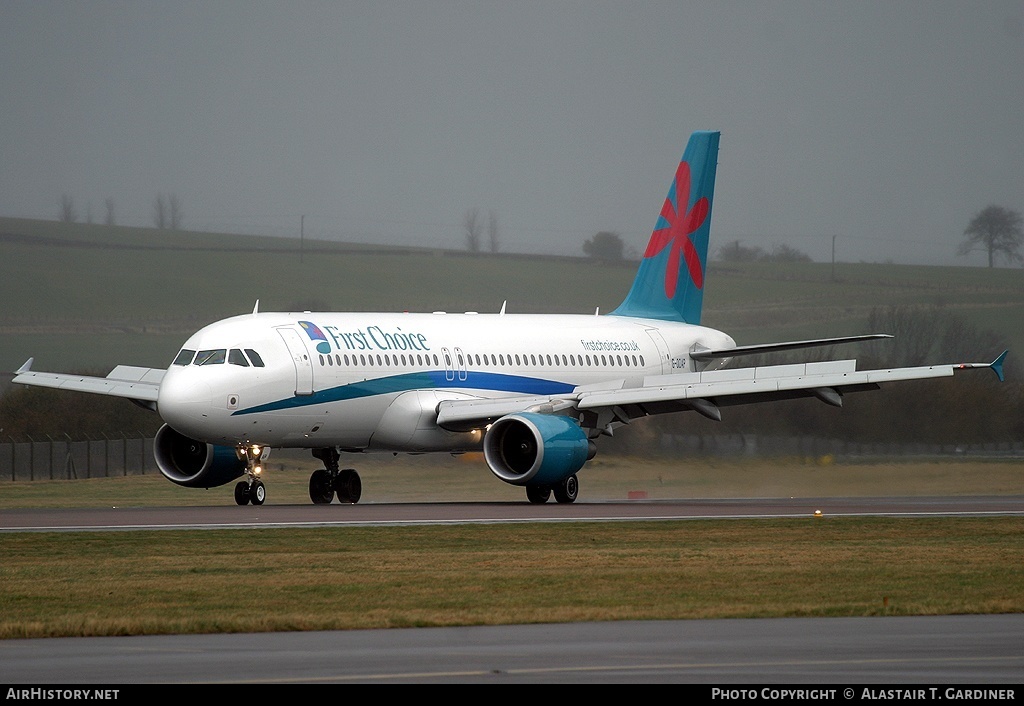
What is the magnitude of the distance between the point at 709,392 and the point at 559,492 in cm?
371

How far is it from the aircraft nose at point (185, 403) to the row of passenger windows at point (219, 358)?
2.36 ft

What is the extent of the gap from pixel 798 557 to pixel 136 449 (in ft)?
115

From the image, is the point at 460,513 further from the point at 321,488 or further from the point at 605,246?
the point at 605,246

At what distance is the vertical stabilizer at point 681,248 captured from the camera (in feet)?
153

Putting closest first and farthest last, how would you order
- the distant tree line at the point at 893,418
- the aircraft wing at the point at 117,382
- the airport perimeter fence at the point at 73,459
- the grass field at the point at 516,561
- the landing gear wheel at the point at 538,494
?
the grass field at the point at 516,561 → the landing gear wheel at the point at 538,494 → the aircraft wing at the point at 117,382 → the distant tree line at the point at 893,418 → the airport perimeter fence at the point at 73,459

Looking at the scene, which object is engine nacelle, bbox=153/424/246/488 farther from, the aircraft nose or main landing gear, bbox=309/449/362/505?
the aircraft nose

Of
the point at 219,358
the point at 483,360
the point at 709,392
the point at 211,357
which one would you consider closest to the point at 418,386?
the point at 483,360

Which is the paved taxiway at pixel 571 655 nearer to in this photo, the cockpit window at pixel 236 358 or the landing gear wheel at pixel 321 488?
the cockpit window at pixel 236 358

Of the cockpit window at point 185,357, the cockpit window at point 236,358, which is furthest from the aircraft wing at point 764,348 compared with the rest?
the cockpit window at point 185,357

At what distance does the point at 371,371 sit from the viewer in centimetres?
3697

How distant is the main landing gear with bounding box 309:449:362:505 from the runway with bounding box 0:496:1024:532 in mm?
2699

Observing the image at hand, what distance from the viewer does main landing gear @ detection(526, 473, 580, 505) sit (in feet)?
120

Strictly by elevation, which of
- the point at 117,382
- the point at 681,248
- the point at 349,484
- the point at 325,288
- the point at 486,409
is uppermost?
the point at 325,288
